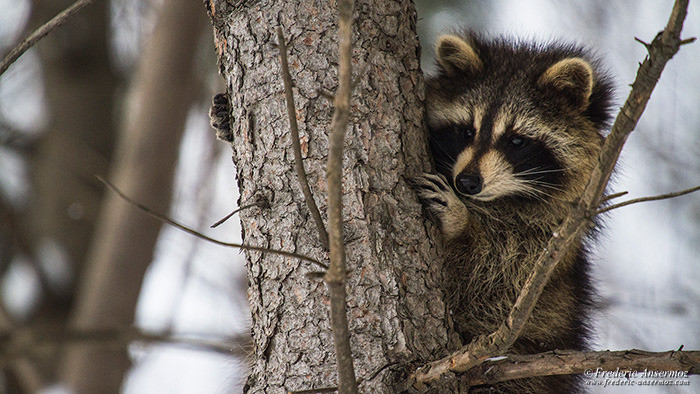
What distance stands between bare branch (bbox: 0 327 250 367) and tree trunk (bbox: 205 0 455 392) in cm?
159

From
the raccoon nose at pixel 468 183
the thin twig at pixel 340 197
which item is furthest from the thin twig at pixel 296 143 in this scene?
the raccoon nose at pixel 468 183

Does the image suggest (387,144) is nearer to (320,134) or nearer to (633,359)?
(320,134)

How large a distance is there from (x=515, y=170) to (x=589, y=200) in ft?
3.92

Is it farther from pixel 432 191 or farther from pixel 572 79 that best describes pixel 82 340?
pixel 572 79

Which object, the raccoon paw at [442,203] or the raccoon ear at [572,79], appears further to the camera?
the raccoon ear at [572,79]

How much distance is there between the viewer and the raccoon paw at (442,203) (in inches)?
79.8

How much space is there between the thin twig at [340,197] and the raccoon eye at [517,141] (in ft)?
4.71

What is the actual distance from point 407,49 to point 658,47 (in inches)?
36.6

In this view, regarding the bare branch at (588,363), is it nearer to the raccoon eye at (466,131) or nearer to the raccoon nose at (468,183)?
the raccoon nose at (468,183)

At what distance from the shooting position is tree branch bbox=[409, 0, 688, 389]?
4.15 ft

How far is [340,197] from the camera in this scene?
48.9 inches

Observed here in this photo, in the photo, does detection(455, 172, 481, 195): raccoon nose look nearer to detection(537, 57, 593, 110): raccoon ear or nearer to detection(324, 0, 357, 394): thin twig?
detection(537, 57, 593, 110): raccoon ear

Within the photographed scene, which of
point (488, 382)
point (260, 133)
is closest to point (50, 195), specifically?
point (260, 133)

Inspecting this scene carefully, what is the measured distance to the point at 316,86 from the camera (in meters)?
1.90
